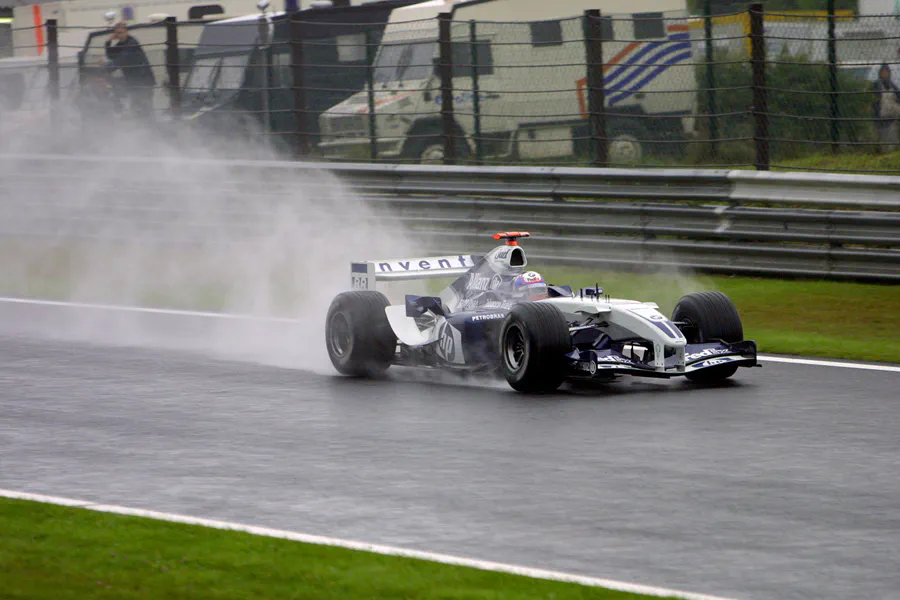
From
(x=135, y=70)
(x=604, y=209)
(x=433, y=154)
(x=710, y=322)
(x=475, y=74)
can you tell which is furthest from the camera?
(x=135, y=70)

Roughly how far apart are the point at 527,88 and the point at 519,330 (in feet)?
22.3

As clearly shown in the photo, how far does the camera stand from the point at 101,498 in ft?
22.9

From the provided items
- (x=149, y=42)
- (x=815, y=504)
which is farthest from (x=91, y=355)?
(x=149, y=42)

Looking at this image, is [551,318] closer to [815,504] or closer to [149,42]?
[815,504]

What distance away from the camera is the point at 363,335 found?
34.7 feet

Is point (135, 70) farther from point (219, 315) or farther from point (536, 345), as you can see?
point (536, 345)

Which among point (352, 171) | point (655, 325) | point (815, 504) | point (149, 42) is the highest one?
point (149, 42)

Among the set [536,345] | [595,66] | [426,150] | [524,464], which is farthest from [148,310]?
[524,464]

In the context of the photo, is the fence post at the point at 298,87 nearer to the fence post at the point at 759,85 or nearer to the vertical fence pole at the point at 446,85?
the vertical fence pole at the point at 446,85

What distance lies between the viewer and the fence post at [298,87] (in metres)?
17.9

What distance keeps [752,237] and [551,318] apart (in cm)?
515

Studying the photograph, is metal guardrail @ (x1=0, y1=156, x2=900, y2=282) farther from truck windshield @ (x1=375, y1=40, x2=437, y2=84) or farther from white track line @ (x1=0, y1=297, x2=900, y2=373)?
white track line @ (x1=0, y1=297, x2=900, y2=373)

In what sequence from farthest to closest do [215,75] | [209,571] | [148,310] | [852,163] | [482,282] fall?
[215,75], [148,310], [852,163], [482,282], [209,571]

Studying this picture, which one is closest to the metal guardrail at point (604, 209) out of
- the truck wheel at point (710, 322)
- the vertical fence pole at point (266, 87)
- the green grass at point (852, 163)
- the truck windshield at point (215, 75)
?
the green grass at point (852, 163)
